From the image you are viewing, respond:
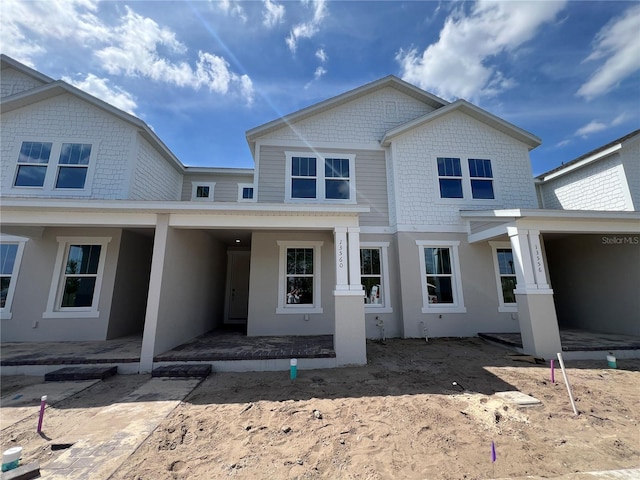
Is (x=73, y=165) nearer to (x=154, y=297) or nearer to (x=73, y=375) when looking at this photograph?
(x=154, y=297)

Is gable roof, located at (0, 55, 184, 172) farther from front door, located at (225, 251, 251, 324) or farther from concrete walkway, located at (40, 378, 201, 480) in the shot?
concrete walkway, located at (40, 378, 201, 480)

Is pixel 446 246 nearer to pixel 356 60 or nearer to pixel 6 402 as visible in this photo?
pixel 356 60

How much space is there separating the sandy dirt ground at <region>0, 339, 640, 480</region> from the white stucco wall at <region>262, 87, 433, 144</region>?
7193 millimetres

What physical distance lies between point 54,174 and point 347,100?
368 inches

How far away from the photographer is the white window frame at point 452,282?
776 cm

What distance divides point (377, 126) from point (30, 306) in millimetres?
11574

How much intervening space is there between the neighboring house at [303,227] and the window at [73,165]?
0.13 feet

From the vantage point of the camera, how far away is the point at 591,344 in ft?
20.4

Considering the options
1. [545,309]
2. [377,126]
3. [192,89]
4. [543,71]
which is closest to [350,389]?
[545,309]

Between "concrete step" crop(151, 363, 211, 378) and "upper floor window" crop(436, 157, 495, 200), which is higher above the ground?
"upper floor window" crop(436, 157, 495, 200)

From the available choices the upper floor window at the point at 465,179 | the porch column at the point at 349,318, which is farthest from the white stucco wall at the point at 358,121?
the porch column at the point at 349,318

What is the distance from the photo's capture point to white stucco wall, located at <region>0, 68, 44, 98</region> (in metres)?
8.36

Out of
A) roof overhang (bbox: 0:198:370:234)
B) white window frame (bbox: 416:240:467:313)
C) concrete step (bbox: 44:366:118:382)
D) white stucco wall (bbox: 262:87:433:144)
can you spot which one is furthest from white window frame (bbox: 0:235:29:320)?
white window frame (bbox: 416:240:467:313)

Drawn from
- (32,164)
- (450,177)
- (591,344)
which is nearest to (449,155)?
(450,177)
